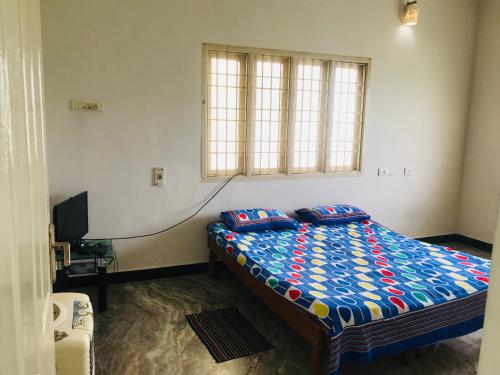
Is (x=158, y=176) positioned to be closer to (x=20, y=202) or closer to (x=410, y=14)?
(x=20, y=202)

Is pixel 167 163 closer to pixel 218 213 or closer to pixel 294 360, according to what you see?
pixel 218 213

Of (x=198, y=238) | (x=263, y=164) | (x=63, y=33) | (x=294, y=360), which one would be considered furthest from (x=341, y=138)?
(x=63, y=33)

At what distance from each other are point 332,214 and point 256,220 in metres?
0.87

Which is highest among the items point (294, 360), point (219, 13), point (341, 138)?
point (219, 13)

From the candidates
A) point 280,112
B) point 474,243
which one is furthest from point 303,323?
point 474,243

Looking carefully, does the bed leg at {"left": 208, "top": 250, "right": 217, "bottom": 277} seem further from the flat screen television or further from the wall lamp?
the wall lamp

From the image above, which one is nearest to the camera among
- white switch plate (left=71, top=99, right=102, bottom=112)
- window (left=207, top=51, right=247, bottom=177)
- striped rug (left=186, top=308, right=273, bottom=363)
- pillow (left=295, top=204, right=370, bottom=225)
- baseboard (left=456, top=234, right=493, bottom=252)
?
striped rug (left=186, top=308, right=273, bottom=363)

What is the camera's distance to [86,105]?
337cm

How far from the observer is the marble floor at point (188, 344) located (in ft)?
8.21

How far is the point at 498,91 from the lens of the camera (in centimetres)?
470

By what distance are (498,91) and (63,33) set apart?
15.2 feet

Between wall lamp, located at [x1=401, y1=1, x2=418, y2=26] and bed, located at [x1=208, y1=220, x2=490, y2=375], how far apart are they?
242 centimetres

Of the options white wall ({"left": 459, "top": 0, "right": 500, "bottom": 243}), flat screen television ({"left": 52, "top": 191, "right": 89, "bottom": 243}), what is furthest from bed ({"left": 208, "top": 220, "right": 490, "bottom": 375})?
white wall ({"left": 459, "top": 0, "right": 500, "bottom": 243})

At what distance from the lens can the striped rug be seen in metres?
2.67
